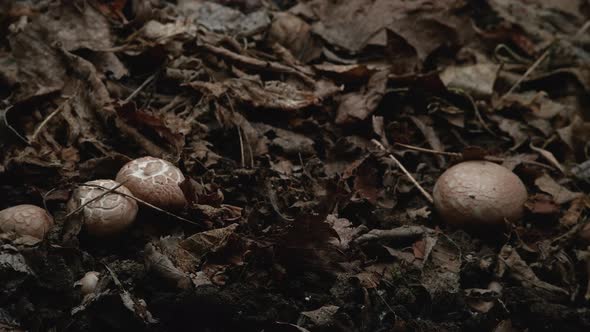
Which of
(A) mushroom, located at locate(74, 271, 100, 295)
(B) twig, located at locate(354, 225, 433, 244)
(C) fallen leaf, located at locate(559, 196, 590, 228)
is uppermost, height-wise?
(A) mushroom, located at locate(74, 271, 100, 295)

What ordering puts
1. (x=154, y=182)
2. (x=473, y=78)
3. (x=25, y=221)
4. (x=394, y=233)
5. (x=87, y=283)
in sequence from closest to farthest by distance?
1. (x=87, y=283)
2. (x=25, y=221)
3. (x=154, y=182)
4. (x=394, y=233)
5. (x=473, y=78)

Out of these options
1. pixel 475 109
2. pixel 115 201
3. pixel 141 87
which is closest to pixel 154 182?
pixel 115 201

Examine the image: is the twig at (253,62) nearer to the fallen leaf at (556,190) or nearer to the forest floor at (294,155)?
the forest floor at (294,155)

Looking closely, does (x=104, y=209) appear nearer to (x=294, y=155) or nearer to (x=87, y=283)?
(x=87, y=283)

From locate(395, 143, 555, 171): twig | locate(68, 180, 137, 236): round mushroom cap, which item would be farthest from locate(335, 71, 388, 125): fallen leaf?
locate(68, 180, 137, 236): round mushroom cap

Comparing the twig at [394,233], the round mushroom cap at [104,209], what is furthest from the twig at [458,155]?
the round mushroom cap at [104,209]

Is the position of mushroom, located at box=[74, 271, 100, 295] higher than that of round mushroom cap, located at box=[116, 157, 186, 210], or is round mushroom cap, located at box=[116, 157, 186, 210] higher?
round mushroom cap, located at box=[116, 157, 186, 210]

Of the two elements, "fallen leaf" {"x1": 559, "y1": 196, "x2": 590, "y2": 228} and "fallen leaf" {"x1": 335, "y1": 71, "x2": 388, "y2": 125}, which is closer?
"fallen leaf" {"x1": 559, "y1": 196, "x2": 590, "y2": 228}

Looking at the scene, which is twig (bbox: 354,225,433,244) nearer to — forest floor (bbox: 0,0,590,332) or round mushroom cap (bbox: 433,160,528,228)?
forest floor (bbox: 0,0,590,332)
